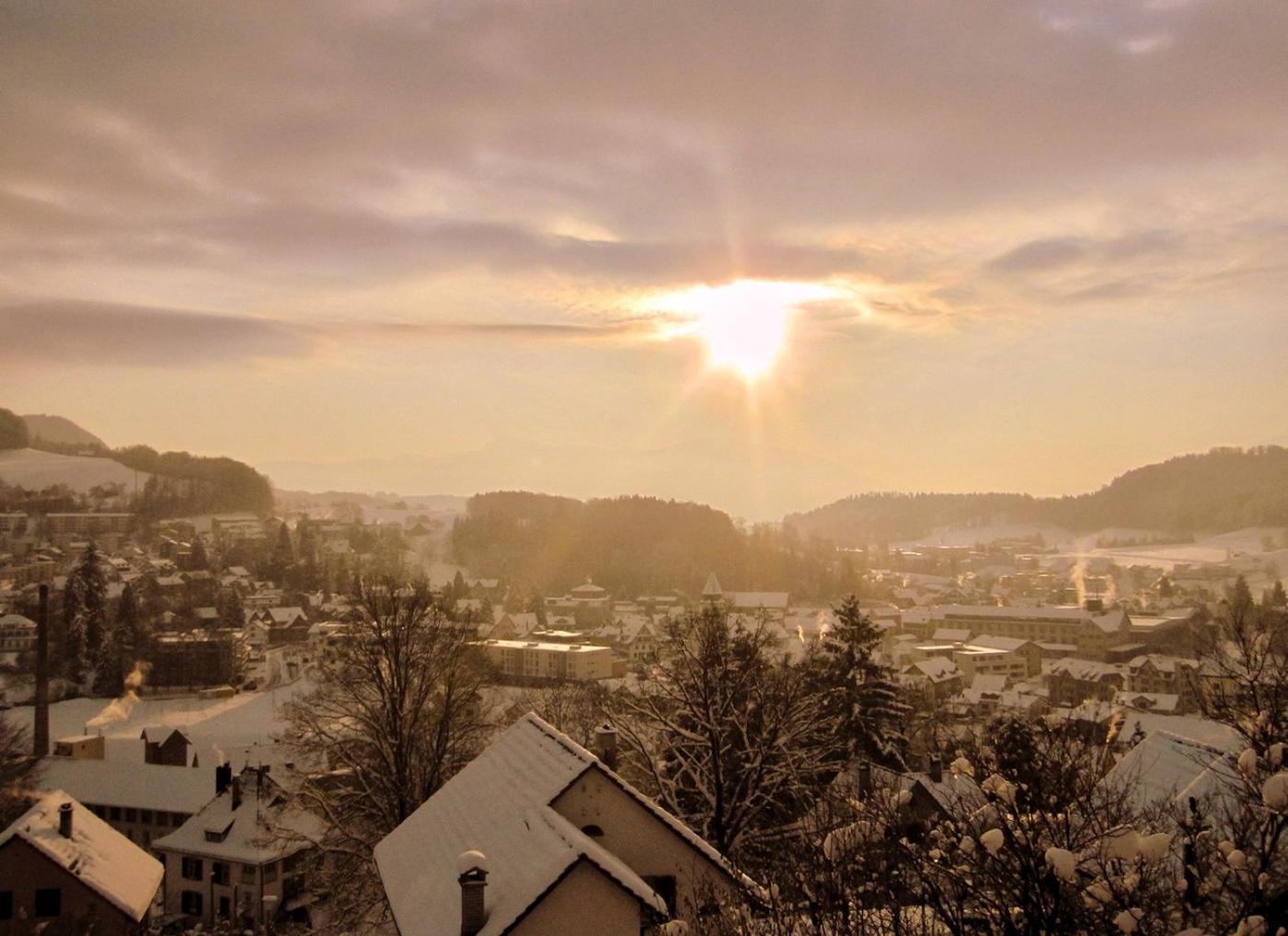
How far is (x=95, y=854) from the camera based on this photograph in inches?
987

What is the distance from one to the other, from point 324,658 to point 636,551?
13345cm

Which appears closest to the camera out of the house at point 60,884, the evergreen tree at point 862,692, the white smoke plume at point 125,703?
the house at point 60,884

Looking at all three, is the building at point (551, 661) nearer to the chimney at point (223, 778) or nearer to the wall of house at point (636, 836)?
the chimney at point (223, 778)

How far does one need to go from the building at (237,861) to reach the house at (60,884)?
4.31 metres

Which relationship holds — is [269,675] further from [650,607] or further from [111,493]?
[111,493]

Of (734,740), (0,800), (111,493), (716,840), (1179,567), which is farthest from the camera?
(111,493)

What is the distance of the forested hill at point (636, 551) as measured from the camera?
155125 millimetres

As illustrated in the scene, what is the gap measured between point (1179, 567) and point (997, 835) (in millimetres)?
179176

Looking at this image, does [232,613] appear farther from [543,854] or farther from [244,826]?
[543,854]

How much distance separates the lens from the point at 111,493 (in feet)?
582

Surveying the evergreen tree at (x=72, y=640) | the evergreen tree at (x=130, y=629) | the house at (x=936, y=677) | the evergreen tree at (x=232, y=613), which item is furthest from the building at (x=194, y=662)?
the house at (x=936, y=677)

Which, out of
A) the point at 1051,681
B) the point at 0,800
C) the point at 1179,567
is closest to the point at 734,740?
the point at 0,800

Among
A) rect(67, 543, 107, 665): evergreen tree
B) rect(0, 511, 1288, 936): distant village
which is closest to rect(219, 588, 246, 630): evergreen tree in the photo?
rect(0, 511, 1288, 936): distant village

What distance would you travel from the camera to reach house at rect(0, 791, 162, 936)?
2303 cm
